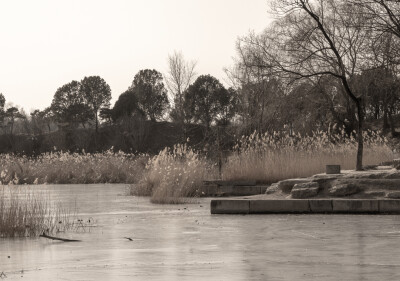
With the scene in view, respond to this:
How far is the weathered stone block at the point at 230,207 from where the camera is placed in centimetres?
1570

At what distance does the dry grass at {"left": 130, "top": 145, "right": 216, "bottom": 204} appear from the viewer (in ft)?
65.6

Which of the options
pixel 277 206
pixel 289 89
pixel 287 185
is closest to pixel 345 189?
pixel 277 206

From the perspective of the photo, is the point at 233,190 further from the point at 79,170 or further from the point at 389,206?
the point at 79,170

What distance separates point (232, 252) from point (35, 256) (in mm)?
2449

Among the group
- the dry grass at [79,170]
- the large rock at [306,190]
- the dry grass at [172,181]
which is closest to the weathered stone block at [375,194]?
the large rock at [306,190]

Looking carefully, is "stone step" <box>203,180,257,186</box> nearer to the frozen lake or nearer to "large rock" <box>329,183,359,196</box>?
"large rock" <box>329,183,359,196</box>

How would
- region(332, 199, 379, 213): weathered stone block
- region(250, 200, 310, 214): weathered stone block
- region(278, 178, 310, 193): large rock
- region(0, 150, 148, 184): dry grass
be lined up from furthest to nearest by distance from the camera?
region(0, 150, 148, 184): dry grass < region(278, 178, 310, 193): large rock < region(250, 200, 310, 214): weathered stone block < region(332, 199, 379, 213): weathered stone block

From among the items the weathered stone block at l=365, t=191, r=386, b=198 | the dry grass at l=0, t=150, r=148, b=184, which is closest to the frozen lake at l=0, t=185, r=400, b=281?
the weathered stone block at l=365, t=191, r=386, b=198

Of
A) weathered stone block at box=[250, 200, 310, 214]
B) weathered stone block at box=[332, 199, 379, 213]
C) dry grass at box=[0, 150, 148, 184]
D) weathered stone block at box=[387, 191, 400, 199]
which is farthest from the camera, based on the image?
dry grass at box=[0, 150, 148, 184]

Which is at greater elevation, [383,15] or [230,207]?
[383,15]

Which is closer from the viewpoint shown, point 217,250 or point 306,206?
point 217,250

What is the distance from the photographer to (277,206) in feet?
51.2

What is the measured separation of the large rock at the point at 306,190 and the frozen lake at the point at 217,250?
142 cm

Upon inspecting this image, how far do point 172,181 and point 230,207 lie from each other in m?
5.01
